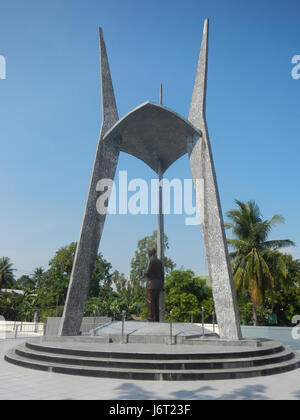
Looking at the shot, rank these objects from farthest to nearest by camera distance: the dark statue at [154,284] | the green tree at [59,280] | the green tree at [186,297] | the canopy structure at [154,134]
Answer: the green tree at [59,280], the green tree at [186,297], the canopy structure at [154,134], the dark statue at [154,284]

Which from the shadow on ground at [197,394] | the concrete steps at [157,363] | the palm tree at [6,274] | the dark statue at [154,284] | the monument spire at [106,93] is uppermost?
the monument spire at [106,93]

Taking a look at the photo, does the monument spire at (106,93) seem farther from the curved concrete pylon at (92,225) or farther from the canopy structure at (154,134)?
the canopy structure at (154,134)

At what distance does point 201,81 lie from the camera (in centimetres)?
1176

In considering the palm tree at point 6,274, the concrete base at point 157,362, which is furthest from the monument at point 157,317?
the palm tree at point 6,274

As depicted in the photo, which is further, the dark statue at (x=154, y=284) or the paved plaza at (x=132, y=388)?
the dark statue at (x=154, y=284)

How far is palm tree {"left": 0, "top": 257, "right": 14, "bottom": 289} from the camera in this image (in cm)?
3884

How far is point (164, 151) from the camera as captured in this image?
45.8ft

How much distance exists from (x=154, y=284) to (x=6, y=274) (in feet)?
109

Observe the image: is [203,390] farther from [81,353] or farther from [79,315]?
[79,315]

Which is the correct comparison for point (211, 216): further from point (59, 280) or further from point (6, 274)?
point (6, 274)

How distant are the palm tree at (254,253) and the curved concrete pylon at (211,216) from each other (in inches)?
345

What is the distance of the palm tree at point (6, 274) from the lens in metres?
38.8

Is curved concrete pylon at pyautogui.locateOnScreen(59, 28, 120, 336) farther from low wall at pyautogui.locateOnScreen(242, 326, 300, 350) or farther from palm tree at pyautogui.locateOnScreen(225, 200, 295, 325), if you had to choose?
palm tree at pyautogui.locateOnScreen(225, 200, 295, 325)

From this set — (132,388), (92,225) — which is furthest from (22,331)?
(132,388)
